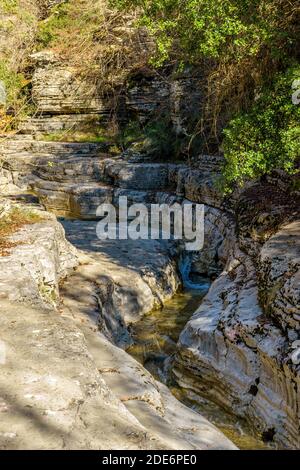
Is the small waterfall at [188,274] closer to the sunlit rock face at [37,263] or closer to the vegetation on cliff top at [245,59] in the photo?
the vegetation on cliff top at [245,59]

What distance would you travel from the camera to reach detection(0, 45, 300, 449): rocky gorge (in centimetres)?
323

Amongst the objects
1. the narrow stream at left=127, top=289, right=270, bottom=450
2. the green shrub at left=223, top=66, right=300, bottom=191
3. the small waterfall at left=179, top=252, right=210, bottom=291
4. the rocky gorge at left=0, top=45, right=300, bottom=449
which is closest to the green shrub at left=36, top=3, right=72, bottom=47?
the rocky gorge at left=0, top=45, right=300, bottom=449

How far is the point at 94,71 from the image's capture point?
22.5m

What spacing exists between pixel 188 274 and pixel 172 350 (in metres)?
4.13

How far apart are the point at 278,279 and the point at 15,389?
4147mm

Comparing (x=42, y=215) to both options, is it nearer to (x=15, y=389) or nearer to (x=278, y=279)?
(x=278, y=279)

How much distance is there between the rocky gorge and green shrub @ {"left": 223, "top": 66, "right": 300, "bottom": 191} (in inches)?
50.9

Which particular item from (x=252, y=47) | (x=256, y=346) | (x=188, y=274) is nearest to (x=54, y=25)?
(x=188, y=274)

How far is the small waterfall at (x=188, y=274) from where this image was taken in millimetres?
11328

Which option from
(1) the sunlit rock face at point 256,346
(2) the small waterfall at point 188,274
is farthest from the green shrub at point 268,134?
(2) the small waterfall at point 188,274

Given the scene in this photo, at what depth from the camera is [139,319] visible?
9.21 metres

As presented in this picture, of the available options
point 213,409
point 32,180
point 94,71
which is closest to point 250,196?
point 213,409

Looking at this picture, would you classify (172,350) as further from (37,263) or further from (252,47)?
(252,47)

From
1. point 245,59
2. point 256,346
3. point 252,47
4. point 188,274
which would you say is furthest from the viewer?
point 188,274
